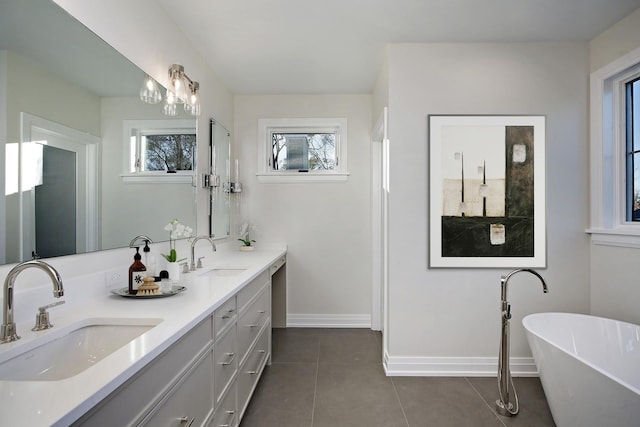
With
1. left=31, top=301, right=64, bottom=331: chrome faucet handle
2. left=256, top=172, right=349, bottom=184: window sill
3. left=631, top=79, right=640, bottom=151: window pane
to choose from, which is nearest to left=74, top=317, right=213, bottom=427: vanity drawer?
left=31, top=301, right=64, bottom=331: chrome faucet handle

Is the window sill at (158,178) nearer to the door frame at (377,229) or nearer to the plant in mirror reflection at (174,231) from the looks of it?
the plant in mirror reflection at (174,231)

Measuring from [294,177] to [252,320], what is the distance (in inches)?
75.1

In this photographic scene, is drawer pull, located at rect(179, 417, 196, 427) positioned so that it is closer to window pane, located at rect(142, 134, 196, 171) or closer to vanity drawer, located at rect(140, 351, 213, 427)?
vanity drawer, located at rect(140, 351, 213, 427)

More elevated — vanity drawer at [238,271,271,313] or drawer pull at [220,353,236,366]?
vanity drawer at [238,271,271,313]

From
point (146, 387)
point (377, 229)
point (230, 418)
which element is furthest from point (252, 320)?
point (377, 229)

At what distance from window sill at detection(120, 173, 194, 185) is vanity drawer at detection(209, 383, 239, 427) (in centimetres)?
121

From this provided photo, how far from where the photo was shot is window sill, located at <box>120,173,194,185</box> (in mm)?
1866

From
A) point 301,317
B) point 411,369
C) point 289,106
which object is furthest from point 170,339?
point 289,106

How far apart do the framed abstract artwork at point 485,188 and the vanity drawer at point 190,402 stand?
72.4 inches

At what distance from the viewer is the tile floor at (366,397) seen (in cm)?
216

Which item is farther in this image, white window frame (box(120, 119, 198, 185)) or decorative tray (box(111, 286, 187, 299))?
white window frame (box(120, 119, 198, 185))

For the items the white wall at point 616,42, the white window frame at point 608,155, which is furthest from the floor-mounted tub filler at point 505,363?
the white wall at point 616,42

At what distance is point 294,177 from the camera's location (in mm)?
3873

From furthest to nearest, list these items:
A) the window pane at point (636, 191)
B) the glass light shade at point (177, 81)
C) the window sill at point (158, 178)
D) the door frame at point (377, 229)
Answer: the door frame at point (377, 229) → the window pane at point (636, 191) → the glass light shade at point (177, 81) → the window sill at point (158, 178)
